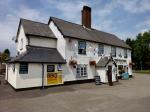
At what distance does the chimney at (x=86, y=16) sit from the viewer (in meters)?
25.0

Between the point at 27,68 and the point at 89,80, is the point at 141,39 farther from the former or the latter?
the point at 27,68

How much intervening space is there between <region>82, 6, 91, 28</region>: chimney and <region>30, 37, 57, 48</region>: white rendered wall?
7848 mm

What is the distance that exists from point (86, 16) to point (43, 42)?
1008 centimetres

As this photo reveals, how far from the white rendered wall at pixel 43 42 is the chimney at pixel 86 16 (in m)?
7.85

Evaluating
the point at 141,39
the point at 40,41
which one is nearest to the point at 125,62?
the point at 40,41

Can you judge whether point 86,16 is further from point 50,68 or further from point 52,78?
point 52,78

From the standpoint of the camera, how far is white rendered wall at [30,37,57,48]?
17758 mm

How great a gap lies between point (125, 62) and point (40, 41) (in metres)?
16.8

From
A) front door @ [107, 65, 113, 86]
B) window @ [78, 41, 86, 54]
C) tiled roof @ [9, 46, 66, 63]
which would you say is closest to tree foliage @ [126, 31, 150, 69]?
front door @ [107, 65, 113, 86]

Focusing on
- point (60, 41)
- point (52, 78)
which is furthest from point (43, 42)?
point (52, 78)

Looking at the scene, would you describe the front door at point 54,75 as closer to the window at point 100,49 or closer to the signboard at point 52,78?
the signboard at point 52,78

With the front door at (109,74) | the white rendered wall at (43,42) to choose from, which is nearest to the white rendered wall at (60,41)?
the white rendered wall at (43,42)

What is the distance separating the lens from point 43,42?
61.0 feet

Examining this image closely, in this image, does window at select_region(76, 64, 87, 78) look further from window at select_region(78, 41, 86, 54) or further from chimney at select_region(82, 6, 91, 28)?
chimney at select_region(82, 6, 91, 28)
